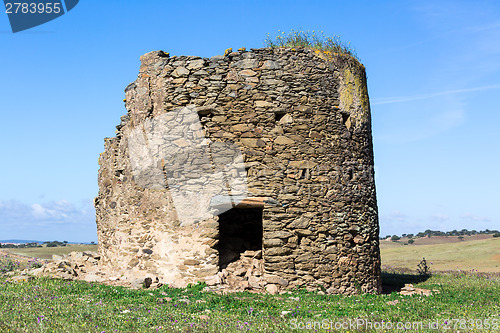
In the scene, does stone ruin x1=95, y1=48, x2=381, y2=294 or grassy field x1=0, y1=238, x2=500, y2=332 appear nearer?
grassy field x1=0, y1=238, x2=500, y2=332

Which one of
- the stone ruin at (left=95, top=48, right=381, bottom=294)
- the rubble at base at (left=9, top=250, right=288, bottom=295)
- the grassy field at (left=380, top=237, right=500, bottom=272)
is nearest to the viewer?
the rubble at base at (left=9, top=250, right=288, bottom=295)

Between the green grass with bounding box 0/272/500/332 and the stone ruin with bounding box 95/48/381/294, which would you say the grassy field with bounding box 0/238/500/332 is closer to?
the green grass with bounding box 0/272/500/332

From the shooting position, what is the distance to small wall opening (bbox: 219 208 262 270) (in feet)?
35.3

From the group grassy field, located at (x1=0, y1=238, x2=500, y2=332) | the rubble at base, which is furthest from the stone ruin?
grassy field, located at (x1=0, y1=238, x2=500, y2=332)

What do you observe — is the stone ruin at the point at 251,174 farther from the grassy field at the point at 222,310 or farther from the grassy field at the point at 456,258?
the grassy field at the point at 456,258

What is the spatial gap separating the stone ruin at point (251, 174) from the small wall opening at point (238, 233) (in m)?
0.05

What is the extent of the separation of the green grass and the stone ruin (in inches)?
31.3

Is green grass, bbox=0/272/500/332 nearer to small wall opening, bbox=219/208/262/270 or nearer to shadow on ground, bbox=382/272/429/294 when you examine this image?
small wall opening, bbox=219/208/262/270

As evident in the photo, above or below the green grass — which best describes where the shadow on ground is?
below

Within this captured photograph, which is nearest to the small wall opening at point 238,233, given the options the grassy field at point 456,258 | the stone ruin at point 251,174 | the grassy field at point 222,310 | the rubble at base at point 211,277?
the stone ruin at point 251,174

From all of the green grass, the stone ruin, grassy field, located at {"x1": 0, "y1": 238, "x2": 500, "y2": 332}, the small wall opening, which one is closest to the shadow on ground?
the stone ruin

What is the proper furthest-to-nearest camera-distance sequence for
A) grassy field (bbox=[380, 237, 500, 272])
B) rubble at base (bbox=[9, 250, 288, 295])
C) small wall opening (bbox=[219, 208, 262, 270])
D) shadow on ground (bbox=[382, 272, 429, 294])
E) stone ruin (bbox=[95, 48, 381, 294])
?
grassy field (bbox=[380, 237, 500, 272]) → shadow on ground (bbox=[382, 272, 429, 294]) → small wall opening (bbox=[219, 208, 262, 270]) → stone ruin (bbox=[95, 48, 381, 294]) → rubble at base (bbox=[9, 250, 288, 295])

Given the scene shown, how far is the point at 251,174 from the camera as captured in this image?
406 inches

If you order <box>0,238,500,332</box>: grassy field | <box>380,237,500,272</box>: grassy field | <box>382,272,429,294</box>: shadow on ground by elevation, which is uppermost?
<box>0,238,500,332</box>: grassy field
